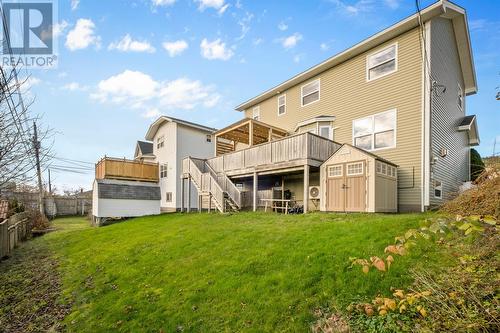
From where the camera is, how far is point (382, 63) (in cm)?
1271

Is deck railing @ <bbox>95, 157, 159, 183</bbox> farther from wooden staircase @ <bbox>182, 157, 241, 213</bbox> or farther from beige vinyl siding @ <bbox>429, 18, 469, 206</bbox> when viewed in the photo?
beige vinyl siding @ <bbox>429, 18, 469, 206</bbox>

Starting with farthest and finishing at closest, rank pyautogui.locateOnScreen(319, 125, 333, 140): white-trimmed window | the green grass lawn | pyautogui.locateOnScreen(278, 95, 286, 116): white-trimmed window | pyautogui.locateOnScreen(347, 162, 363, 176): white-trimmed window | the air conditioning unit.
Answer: pyautogui.locateOnScreen(278, 95, 286, 116): white-trimmed window
pyautogui.locateOnScreen(319, 125, 333, 140): white-trimmed window
the air conditioning unit
pyautogui.locateOnScreen(347, 162, 363, 176): white-trimmed window
the green grass lawn

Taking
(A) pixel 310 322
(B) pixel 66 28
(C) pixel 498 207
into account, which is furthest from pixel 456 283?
(B) pixel 66 28

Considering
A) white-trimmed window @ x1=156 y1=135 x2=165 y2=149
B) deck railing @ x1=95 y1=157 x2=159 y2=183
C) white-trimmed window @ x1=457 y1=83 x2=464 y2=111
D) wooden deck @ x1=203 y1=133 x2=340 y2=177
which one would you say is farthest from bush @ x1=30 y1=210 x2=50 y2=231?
white-trimmed window @ x1=457 y1=83 x2=464 y2=111

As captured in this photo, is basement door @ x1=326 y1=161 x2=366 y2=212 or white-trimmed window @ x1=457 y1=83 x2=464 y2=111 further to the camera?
white-trimmed window @ x1=457 y1=83 x2=464 y2=111

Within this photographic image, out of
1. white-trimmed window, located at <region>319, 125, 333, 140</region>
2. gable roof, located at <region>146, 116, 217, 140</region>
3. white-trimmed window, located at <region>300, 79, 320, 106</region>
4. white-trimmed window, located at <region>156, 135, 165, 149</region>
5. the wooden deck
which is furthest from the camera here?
white-trimmed window, located at <region>156, 135, 165, 149</region>

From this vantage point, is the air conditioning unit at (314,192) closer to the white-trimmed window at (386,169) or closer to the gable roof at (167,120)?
the white-trimmed window at (386,169)

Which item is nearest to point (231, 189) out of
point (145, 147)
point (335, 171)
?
point (335, 171)

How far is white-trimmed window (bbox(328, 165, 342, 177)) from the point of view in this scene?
11.0 m

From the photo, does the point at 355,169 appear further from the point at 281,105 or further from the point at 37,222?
the point at 37,222

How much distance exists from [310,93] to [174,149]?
12805 mm

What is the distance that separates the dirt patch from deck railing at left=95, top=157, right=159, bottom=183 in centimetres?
1160

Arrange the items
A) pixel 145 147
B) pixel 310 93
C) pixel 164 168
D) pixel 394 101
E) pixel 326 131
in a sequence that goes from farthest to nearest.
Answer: pixel 145 147 → pixel 164 168 → pixel 310 93 → pixel 326 131 → pixel 394 101

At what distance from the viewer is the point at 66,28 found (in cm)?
1007
